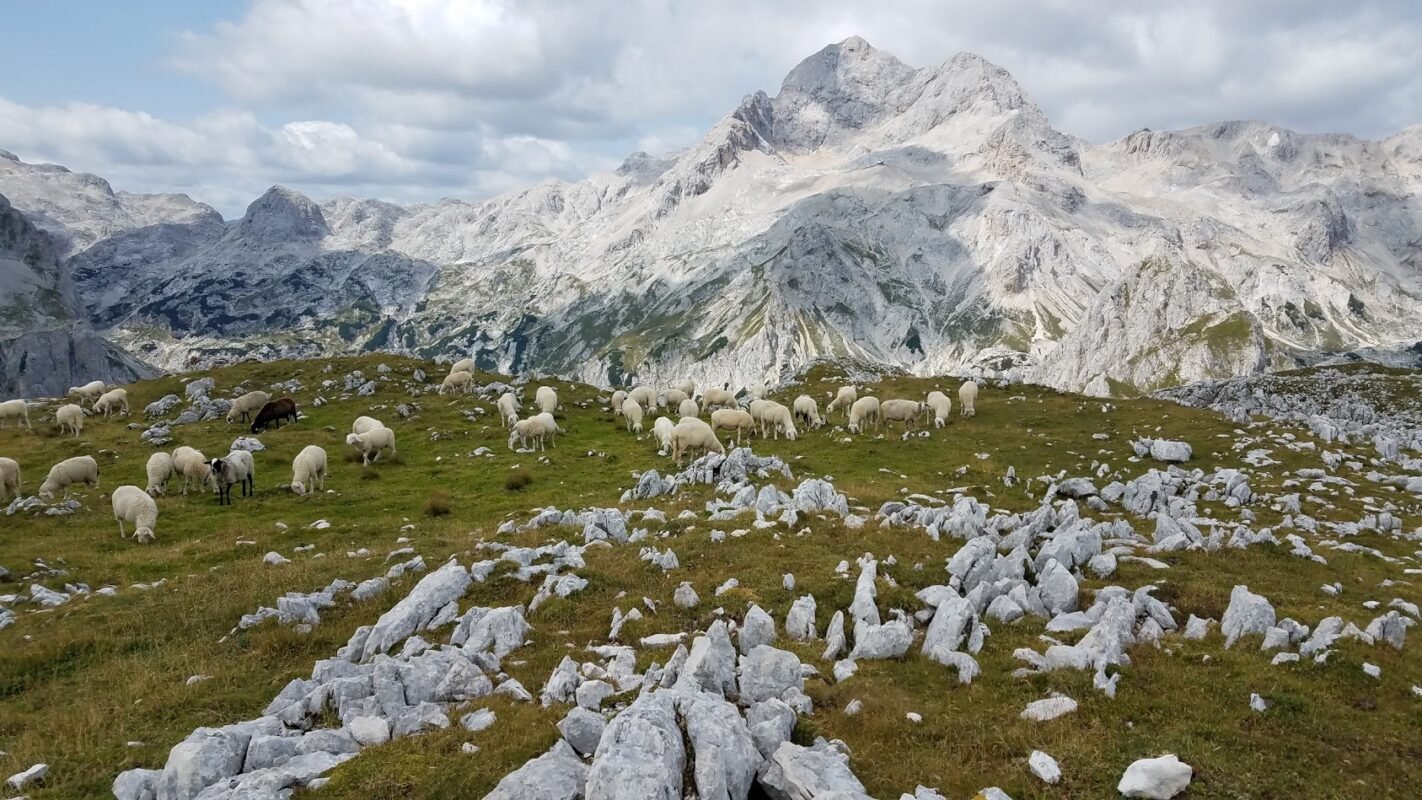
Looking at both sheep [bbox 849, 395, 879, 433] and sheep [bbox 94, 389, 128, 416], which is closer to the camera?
sheep [bbox 849, 395, 879, 433]

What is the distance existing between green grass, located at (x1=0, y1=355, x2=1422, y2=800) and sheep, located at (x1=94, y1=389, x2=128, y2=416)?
2884cm

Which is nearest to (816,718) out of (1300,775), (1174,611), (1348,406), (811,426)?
(1300,775)

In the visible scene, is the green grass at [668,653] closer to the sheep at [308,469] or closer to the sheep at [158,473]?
the sheep at [308,469]

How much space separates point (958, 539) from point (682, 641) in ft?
37.7

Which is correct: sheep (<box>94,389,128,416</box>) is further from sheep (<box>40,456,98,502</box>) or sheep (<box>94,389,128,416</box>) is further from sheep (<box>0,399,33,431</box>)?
sheep (<box>40,456,98,502</box>)

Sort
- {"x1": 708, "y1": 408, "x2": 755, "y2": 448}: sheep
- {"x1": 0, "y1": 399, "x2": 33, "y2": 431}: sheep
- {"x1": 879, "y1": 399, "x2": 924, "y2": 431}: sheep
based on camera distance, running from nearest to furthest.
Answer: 1. {"x1": 708, "y1": 408, "x2": 755, "y2": 448}: sheep
2. {"x1": 879, "y1": 399, "x2": 924, "y2": 431}: sheep
3. {"x1": 0, "y1": 399, "x2": 33, "y2": 431}: sheep

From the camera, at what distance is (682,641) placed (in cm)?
1529

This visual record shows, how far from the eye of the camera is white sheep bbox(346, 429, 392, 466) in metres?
42.4

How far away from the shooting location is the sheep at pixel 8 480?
33688 mm

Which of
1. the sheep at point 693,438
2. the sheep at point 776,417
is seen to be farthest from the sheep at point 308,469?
the sheep at point 776,417

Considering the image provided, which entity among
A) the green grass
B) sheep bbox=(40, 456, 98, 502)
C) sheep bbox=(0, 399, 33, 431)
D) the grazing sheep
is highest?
sheep bbox=(0, 399, 33, 431)

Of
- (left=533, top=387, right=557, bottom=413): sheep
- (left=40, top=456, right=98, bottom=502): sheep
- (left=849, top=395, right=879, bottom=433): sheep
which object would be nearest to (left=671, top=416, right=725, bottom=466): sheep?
(left=849, top=395, right=879, bottom=433): sheep

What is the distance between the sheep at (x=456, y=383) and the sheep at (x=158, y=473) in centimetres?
2868

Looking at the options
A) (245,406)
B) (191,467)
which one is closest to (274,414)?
(245,406)
